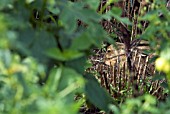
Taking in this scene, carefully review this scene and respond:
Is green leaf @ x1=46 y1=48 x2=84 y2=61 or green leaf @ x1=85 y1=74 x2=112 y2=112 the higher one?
green leaf @ x1=46 y1=48 x2=84 y2=61

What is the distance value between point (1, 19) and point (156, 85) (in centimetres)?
203

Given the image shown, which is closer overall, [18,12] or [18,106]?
[18,106]

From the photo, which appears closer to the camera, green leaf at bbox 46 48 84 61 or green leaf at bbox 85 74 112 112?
green leaf at bbox 46 48 84 61

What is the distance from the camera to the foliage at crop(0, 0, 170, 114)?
121 cm

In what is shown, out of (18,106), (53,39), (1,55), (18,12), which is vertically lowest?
(18,106)

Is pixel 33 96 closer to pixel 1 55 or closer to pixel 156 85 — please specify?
pixel 1 55

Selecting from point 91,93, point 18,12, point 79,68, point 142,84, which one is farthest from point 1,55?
point 142,84

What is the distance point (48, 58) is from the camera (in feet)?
5.10

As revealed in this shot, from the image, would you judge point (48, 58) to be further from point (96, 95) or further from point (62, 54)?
point (96, 95)

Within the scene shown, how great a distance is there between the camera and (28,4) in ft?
5.50

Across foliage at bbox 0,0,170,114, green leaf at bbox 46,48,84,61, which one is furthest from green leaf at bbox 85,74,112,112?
green leaf at bbox 46,48,84,61

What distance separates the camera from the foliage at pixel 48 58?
3.98 feet

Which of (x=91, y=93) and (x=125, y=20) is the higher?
(x=125, y=20)

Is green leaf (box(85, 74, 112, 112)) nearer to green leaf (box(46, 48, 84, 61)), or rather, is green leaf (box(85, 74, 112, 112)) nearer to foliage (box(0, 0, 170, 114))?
foliage (box(0, 0, 170, 114))
